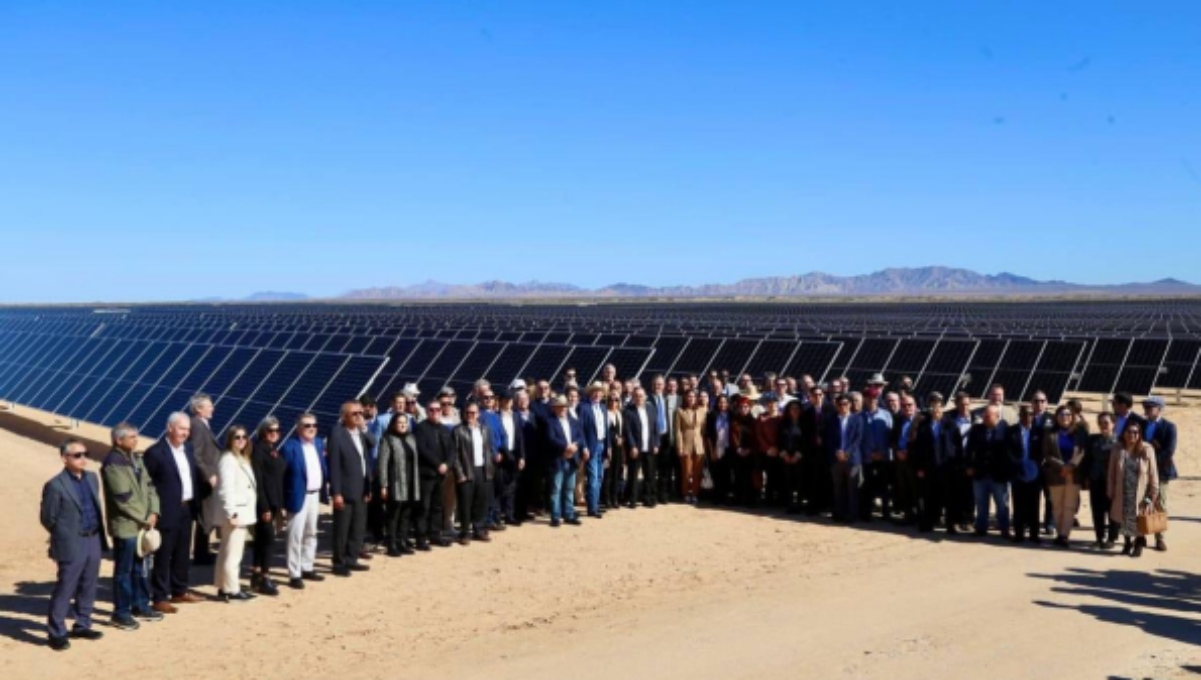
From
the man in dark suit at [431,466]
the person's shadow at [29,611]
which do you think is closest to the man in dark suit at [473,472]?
the man in dark suit at [431,466]

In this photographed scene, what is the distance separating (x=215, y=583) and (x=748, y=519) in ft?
20.1

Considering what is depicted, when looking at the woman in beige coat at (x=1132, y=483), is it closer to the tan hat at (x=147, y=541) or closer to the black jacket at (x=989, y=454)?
the black jacket at (x=989, y=454)

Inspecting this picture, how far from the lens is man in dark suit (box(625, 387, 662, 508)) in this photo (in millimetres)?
14078

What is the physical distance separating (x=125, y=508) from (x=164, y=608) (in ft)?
3.38

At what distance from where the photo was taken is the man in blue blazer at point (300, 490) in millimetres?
10227

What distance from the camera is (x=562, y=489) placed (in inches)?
529

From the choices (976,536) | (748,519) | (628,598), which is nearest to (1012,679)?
(628,598)

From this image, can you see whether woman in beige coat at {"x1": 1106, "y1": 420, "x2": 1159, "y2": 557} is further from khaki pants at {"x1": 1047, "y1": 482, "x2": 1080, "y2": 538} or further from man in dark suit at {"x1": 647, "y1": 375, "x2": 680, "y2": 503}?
man in dark suit at {"x1": 647, "y1": 375, "x2": 680, "y2": 503}

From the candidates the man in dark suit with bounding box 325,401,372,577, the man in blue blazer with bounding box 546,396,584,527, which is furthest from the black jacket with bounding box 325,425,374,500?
the man in blue blazer with bounding box 546,396,584,527

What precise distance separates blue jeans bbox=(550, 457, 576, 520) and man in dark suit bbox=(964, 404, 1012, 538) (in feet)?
14.0

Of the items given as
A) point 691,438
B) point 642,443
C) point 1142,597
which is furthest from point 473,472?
point 1142,597

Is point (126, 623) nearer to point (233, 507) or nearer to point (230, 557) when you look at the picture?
point (230, 557)

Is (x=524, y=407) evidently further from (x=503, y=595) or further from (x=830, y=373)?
(x=830, y=373)

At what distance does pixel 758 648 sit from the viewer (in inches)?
331
